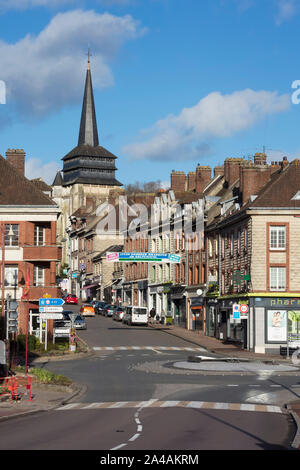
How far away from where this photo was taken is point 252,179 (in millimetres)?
68625

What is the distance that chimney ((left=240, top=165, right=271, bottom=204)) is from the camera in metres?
68.4

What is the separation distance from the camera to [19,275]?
60719 mm

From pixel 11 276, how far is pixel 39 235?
4.00 meters

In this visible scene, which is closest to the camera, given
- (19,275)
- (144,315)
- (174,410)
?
(174,410)

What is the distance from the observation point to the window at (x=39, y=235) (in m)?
62.8

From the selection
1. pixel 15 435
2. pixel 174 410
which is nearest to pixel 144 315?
pixel 174 410

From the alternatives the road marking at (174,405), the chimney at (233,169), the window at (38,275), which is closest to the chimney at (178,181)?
the chimney at (233,169)

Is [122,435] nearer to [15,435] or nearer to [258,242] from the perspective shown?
[15,435]

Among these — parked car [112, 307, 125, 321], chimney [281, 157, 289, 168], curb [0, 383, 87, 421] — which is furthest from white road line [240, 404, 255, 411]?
parked car [112, 307, 125, 321]

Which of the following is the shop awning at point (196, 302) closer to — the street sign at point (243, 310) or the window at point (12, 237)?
the street sign at point (243, 310)

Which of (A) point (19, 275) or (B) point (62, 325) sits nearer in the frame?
(A) point (19, 275)

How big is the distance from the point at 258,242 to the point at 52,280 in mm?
15167

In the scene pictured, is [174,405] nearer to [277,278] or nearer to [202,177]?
[277,278]
